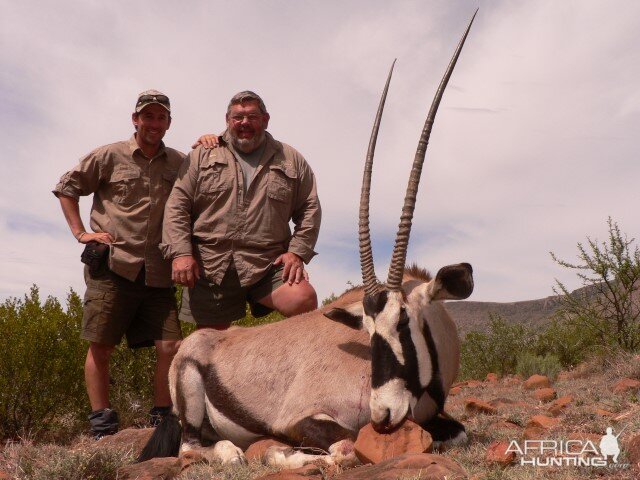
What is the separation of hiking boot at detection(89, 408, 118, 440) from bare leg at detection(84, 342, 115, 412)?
0.06m

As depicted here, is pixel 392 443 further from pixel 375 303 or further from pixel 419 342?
pixel 375 303

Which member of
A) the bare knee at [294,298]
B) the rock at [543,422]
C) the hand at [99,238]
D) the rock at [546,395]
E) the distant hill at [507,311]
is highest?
the distant hill at [507,311]

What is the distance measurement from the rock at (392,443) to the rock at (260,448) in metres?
0.91

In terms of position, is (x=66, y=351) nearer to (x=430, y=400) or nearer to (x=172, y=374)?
(x=172, y=374)

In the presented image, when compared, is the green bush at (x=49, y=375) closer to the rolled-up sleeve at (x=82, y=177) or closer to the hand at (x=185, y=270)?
the rolled-up sleeve at (x=82, y=177)

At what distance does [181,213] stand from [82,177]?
117 cm

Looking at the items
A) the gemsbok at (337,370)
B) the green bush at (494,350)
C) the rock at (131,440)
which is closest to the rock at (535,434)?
the gemsbok at (337,370)

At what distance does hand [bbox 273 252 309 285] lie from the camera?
5.69 m

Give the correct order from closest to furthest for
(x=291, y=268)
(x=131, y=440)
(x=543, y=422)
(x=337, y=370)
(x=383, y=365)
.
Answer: (x=383, y=365) < (x=543, y=422) < (x=337, y=370) < (x=131, y=440) < (x=291, y=268)

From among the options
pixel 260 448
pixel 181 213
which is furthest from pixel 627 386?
pixel 181 213

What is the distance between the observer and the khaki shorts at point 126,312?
6113 mm

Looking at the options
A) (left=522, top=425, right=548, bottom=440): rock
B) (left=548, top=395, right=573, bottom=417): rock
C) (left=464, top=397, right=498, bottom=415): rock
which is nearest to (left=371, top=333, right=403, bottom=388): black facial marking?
(left=522, top=425, right=548, bottom=440): rock

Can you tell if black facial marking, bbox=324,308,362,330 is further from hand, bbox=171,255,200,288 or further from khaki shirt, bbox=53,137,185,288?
khaki shirt, bbox=53,137,185,288

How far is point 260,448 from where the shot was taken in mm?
4578
